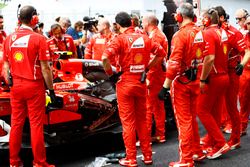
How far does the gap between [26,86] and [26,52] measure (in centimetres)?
40

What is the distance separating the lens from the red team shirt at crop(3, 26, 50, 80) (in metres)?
5.54

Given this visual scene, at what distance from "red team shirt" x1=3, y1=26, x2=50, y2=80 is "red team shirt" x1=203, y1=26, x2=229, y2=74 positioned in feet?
6.57

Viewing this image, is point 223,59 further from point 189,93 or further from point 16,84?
point 16,84

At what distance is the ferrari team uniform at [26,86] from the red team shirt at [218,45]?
6.57ft

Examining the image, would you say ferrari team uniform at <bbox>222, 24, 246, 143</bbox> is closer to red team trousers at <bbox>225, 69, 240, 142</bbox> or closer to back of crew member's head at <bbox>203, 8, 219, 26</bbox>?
red team trousers at <bbox>225, 69, 240, 142</bbox>

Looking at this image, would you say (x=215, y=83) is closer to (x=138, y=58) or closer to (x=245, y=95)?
(x=138, y=58)

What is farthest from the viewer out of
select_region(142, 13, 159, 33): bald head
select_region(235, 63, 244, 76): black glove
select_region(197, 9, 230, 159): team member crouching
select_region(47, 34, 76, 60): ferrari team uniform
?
select_region(47, 34, 76, 60): ferrari team uniform

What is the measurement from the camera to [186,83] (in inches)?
223

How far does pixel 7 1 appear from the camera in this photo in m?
17.2

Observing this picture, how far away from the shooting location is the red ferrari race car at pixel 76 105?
591cm

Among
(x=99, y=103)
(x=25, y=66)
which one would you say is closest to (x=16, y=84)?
(x=25, y=66)

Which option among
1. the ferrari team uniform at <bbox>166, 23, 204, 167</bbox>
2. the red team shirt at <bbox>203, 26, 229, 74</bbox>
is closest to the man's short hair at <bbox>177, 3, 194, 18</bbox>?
the ferrari team uniform at <bbox>166, 23, 204, 167</bbox>

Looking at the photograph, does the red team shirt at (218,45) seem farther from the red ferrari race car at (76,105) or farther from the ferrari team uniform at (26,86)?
the ferrari team uniform at (26,86)

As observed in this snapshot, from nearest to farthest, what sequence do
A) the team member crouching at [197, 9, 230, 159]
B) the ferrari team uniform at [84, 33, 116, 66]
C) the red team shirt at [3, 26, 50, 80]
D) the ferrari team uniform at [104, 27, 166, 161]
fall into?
the red team shirt at [3, 26, 50, 80] → the ferrari team uniform at [104, 27, 166, 161] → the team member crouching at [197, 9, 230, 159] → the ferrari team uniform at [84, 33, 116, 66]
